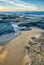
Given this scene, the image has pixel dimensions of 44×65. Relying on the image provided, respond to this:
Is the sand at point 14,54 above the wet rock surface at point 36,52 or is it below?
below

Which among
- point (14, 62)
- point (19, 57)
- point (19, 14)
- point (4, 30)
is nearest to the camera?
point (14, 62)

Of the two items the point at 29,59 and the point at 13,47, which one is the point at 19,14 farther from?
the point at 29,59

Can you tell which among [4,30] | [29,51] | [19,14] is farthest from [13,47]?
[19,14]

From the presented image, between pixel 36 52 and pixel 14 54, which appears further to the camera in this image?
pixel 14 54

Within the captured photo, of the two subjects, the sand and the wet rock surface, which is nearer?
the wet rock surface

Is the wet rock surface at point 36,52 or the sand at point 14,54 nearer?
the wet rock surface at point 36,52

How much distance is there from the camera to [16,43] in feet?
25.8

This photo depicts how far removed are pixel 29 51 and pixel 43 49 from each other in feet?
1.77

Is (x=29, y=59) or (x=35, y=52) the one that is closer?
(x=29, y=59)

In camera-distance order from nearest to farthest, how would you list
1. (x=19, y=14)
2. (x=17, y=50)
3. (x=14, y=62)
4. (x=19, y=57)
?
(x=14, y=62)
(x=19, y=57)
(x=17, y=50)
(x=19, y=14)

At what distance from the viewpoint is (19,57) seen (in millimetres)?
6262

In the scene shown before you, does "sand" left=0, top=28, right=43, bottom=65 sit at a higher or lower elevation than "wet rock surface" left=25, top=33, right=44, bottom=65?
lower

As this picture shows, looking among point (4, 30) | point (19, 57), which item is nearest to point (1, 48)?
point (19, 57)

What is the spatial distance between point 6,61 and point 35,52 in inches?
46.1
